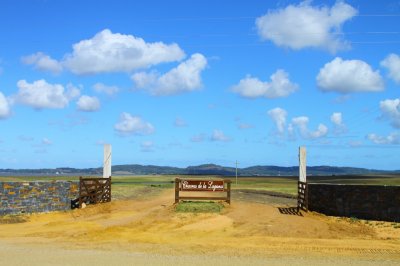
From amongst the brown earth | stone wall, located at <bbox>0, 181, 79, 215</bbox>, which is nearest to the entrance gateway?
the brown earth

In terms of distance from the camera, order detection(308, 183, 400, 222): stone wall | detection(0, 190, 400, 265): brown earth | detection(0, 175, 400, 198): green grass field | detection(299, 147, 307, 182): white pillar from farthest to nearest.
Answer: detection(0, 175, 400, 198): green grass field
detection(299, 147, 307, 182): white pillar
detection(308, 183, 400, 222): stone wall
detection(0, 190, 400, 265): brown earth

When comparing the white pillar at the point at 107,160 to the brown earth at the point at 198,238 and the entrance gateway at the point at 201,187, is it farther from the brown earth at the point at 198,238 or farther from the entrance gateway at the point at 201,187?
the entrance gateway at the point at 201,187

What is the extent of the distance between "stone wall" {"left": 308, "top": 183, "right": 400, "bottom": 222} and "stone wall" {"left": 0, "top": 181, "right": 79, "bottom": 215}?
12.0 metres

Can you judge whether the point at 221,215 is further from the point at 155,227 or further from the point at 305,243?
the point at 305,243

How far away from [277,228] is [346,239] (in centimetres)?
281

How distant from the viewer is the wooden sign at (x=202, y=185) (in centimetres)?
2645

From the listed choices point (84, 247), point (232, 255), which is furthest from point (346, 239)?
point (84, 247)

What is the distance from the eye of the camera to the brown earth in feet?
46.4

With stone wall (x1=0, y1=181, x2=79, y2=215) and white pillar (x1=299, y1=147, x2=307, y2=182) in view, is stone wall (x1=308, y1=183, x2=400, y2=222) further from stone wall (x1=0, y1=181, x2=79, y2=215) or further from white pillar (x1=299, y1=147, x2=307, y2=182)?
stone wall (x1=0, y1=181, x2=79, y2=215)

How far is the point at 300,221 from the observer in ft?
71.4

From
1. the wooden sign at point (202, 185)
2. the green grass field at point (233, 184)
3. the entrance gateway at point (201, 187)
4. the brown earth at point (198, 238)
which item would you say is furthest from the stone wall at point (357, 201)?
the green grass field at point (233, 184)

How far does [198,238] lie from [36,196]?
440 inches

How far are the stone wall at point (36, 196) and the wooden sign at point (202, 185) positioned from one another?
19.4 feet

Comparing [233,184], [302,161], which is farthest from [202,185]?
[233,184]
